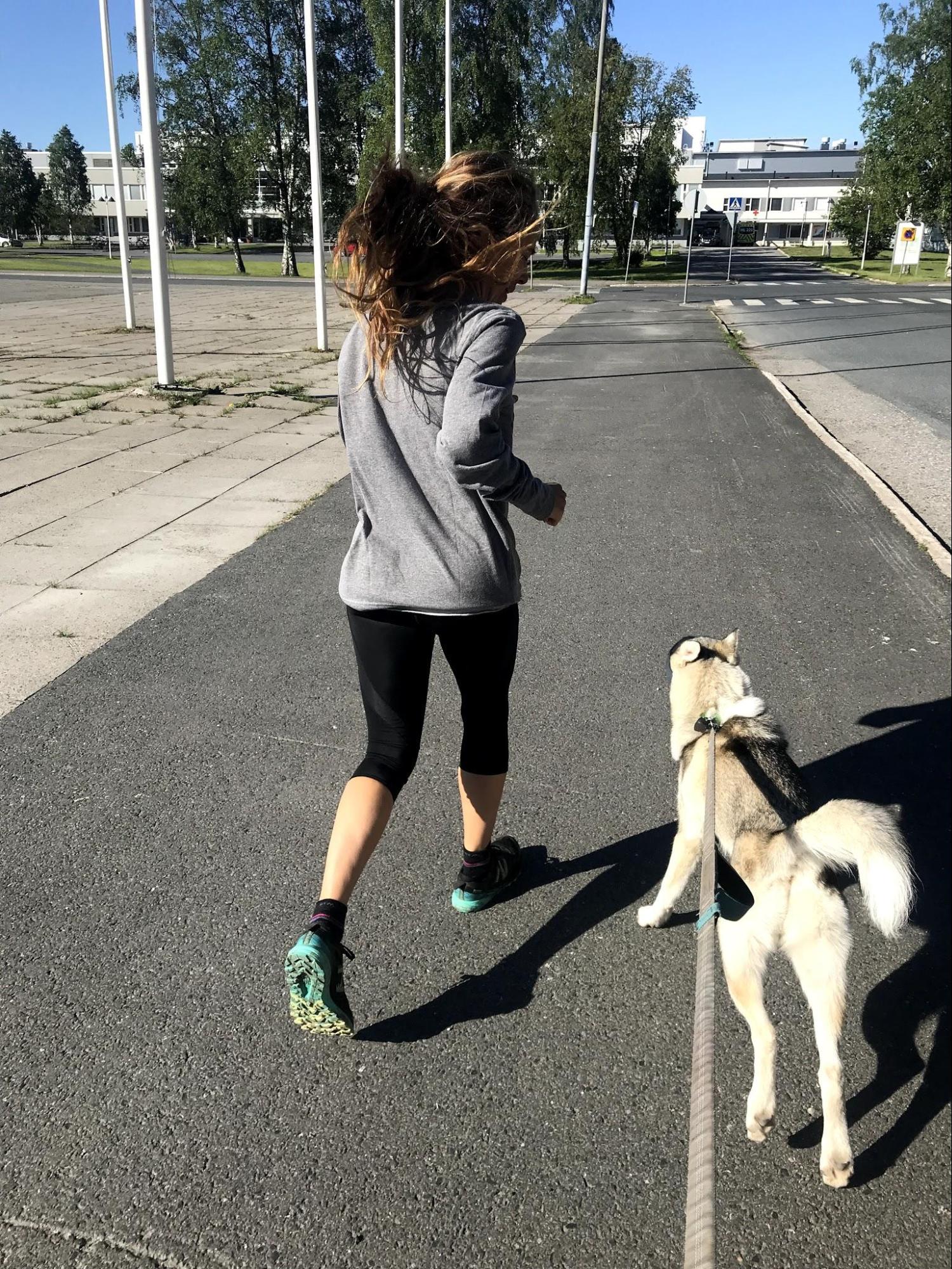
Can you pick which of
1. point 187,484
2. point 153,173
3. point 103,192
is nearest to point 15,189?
point 103,192

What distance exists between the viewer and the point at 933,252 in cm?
Result: 9812

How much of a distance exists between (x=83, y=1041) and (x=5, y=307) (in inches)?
1150

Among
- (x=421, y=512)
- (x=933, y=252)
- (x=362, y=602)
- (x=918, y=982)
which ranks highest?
(x=933, y=252)

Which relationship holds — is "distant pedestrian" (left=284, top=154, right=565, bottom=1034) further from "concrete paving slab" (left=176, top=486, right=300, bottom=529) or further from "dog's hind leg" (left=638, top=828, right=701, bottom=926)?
"concrete paving slab" (left=176, top=486, right=300, bottom=529)

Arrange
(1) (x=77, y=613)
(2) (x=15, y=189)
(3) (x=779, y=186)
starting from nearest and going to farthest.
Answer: (1) (x=77, y=613)
(2) (x=15, y=189)
(3) (x=779, y=186)

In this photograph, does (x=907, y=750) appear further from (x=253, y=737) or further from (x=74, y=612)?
(x=74, y=612)

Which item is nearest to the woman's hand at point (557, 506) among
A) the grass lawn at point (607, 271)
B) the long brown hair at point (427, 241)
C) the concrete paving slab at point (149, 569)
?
the long brown hair at point (427, 241)

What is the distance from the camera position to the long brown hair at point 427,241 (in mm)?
2172

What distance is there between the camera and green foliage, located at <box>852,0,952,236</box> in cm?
6084

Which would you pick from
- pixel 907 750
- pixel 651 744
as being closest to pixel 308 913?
pixel 651 744

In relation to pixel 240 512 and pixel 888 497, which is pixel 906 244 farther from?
pixel 240 512

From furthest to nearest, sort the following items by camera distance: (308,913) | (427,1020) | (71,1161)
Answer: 1. (308,913)
2. (427,1020)
3. (71,1161)

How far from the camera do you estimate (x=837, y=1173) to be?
2.08 m

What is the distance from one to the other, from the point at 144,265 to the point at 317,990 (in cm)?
5859
